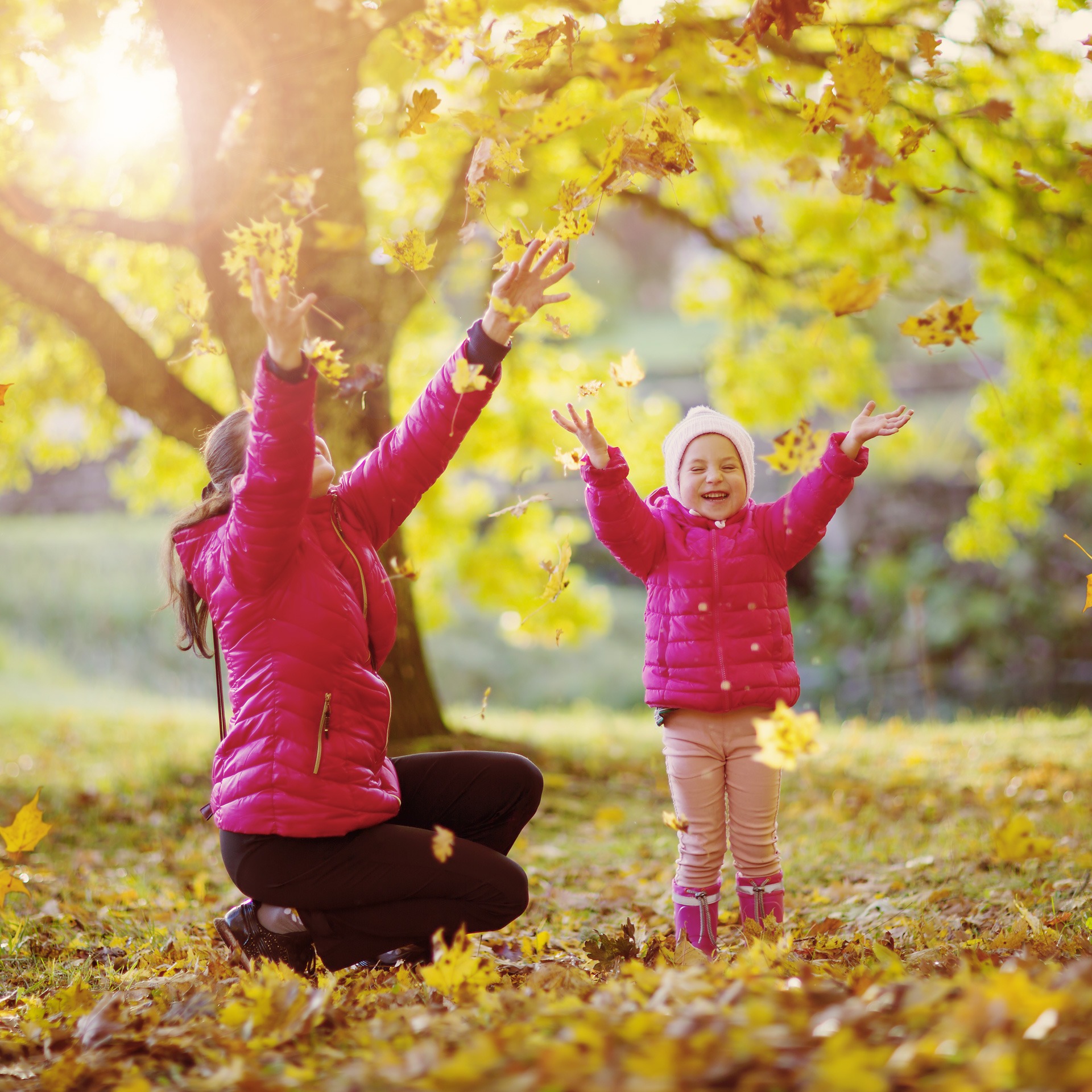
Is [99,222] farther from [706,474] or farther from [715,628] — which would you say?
[715,628]

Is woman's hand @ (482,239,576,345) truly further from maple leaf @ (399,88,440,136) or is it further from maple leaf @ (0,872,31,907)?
maple leaf @ (0,872,31,907)

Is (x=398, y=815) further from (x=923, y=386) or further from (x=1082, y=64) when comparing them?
(x=923, y=386)

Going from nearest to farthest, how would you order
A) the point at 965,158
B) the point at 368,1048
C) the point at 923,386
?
the point at 368,1048 < the point at 965,158 < the point at 923,386

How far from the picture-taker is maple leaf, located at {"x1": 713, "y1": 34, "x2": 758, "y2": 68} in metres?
2.81

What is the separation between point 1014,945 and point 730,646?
108 centimetres

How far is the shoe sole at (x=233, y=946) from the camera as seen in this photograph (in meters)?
2.75

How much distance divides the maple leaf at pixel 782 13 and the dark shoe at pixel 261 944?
272 centimetres

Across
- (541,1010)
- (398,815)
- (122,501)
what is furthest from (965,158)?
(122,501)

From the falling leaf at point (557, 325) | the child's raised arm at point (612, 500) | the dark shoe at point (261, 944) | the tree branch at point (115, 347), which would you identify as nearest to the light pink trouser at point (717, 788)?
the child's raised arm at point (612, 500)

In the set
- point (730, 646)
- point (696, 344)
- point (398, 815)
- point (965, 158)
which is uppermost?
point (696, 344)

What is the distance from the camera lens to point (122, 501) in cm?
2030

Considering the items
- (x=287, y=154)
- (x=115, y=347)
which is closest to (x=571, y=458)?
(x=287, y=154)

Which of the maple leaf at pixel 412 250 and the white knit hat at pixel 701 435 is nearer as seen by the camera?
the maple leaf at pixel 412 250

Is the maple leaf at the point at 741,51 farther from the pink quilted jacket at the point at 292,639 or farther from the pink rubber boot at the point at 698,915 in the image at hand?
the pink rubber boot at the point at 698,915
